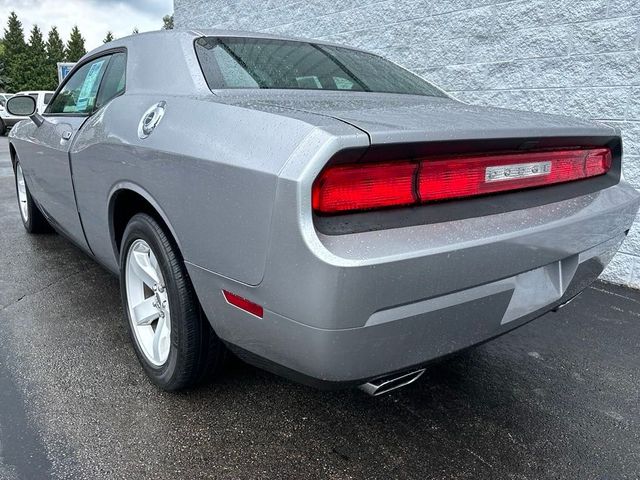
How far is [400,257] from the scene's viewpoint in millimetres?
1448

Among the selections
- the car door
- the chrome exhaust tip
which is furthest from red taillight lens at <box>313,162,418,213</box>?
the car door

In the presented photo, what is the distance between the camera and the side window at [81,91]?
304cm

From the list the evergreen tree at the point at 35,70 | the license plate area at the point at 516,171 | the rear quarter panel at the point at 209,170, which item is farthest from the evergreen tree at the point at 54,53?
the license plate area at the point at 516,171

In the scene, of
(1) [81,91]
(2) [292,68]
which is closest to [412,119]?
(2) [292,68]

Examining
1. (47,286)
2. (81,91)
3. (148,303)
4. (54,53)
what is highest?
(54,53)

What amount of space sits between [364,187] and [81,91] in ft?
8.18

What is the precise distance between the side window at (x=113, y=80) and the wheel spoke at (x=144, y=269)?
0.86 m

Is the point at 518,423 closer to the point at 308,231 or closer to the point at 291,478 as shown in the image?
the point at 291,478

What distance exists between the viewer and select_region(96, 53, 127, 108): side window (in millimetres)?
2666

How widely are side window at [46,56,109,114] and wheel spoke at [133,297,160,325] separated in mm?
1245

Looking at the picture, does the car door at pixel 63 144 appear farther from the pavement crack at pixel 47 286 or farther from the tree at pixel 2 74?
the tree at pixel 2 74

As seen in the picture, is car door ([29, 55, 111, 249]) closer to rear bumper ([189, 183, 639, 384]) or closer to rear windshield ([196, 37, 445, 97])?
rear windshield ([196, 37, 445, 97])

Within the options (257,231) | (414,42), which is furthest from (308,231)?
(414,42)

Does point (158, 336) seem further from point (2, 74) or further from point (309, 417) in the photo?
point (2, 74)
